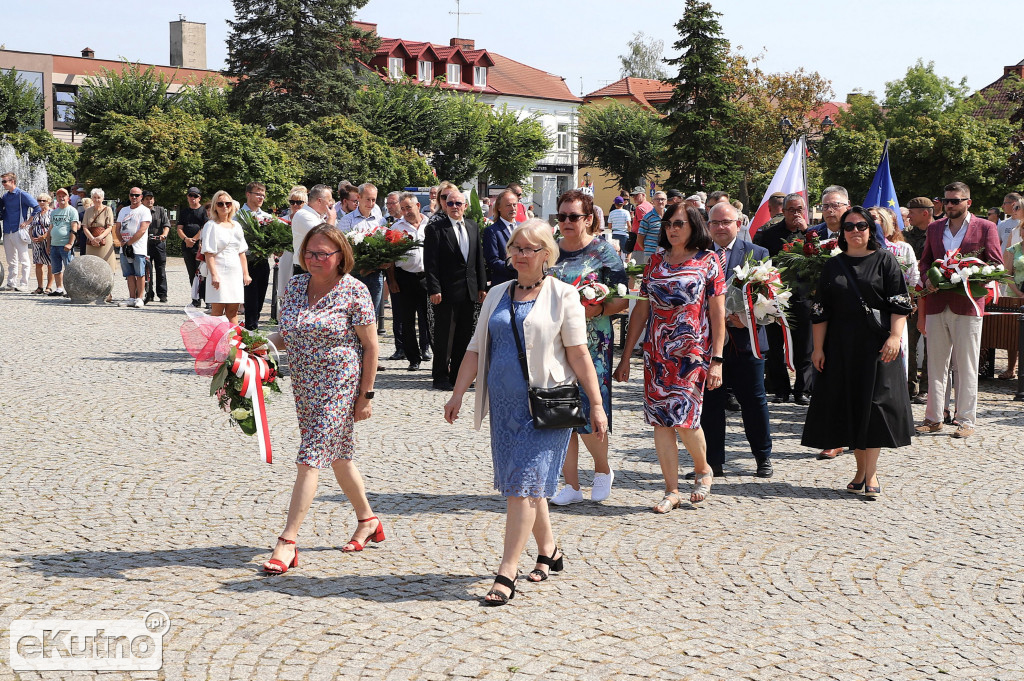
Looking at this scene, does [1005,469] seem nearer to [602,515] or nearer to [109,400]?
[602,515]

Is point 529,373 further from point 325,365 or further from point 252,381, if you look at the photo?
point 252,381

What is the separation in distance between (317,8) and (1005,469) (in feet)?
181

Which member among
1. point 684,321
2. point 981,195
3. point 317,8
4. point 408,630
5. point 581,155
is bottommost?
point 408,630

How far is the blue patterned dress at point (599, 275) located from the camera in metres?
6.89

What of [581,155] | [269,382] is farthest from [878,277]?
[581,155]

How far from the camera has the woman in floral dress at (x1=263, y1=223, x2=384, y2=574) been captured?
5.54 meters

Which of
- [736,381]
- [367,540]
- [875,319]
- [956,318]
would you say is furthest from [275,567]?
[956,318]

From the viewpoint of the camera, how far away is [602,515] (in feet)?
21.9

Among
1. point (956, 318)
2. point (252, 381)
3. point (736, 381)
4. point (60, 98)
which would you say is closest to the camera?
point (252, 381)

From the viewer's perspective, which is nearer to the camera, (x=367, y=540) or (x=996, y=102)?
(x=367, y=540)

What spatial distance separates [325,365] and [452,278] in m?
5.77

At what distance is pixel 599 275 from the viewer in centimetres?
692

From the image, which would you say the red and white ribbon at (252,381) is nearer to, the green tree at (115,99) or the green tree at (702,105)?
the green tree at (702,105)

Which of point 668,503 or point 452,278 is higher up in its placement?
point 452,278
